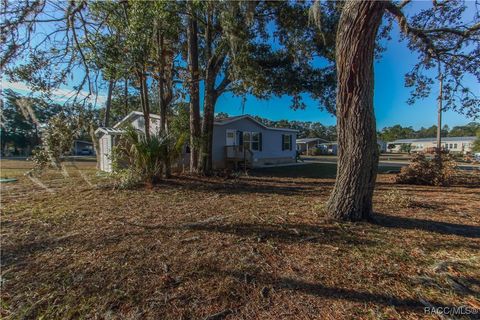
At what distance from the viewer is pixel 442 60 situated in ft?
25.2

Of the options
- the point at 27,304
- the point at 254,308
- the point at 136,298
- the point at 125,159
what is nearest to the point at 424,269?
the point at 254,308

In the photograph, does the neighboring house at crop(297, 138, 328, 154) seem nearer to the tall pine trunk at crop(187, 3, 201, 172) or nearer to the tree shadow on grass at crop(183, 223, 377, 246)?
the tall pine trunk at crop(187, 3, 201, 172)

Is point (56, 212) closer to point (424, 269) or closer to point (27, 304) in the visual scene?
point (27, 304)

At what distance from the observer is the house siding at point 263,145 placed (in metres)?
14.1

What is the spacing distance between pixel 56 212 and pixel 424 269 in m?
6.04

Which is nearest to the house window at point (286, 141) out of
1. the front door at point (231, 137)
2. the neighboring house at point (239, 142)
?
the neighboring house at point (239, 142)

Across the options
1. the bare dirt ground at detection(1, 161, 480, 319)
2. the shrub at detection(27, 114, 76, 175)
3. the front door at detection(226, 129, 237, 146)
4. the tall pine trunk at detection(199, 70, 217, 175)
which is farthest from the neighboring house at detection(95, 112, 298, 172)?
the shrub at detection(27, 114, 76, 175)

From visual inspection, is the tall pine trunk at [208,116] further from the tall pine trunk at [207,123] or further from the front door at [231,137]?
the front door at [231,137]

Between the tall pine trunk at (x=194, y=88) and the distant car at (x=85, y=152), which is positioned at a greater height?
the tall pine trunk at (x=194, y=88)

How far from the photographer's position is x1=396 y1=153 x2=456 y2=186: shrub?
8.87m

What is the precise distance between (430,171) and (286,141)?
10.9m

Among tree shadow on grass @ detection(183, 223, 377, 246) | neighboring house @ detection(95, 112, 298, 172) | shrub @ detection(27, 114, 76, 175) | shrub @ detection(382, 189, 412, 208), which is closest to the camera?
shrub @ detection(27, 114, 76, 175)

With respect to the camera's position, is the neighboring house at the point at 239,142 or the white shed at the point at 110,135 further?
the neighboring house at the point at 239,142

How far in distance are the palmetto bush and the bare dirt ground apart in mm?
2625
